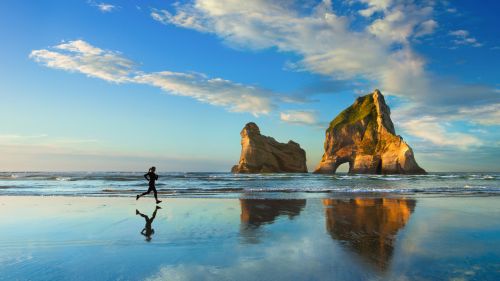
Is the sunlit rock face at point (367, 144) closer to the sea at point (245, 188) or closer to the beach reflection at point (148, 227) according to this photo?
the sea at point (245, 188)

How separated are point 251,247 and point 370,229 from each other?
401 centimetres

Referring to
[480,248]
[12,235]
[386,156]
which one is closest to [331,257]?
[480,248]

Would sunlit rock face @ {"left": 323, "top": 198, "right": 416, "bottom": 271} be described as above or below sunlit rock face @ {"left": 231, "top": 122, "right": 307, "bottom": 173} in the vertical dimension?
below

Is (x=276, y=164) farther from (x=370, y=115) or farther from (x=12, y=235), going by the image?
(x=12, y=235)

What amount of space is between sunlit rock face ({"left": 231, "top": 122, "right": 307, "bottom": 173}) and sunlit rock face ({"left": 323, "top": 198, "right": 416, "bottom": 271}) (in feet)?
349

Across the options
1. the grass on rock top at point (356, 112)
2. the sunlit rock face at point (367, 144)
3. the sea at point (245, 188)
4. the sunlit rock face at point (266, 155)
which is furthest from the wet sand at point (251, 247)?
the grass on rock top at point (356, 112)

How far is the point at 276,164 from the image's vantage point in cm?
12788

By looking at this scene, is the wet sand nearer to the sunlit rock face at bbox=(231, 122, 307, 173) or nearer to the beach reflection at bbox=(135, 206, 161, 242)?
the beach reflection at bbox=(135, 206, 161, 242)

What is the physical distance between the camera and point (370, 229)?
31.7ft

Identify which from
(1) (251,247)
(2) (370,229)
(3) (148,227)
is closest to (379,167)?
(2) (370,229)

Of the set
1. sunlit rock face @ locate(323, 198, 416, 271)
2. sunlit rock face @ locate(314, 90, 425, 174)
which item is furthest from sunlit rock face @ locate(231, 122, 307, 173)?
sunlit rock face @ locate(323, 198, 416, 271)

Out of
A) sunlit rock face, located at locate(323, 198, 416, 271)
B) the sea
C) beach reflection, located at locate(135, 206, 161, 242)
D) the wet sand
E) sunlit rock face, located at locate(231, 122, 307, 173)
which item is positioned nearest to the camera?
the wet sand

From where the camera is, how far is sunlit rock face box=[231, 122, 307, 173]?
121 metres

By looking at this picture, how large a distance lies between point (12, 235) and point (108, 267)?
481 cm
